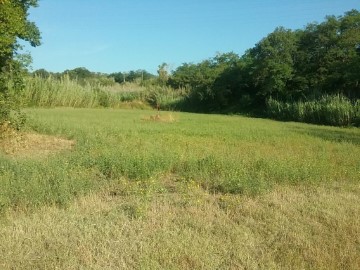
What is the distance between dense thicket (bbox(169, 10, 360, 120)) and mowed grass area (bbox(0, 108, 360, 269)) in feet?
81.7

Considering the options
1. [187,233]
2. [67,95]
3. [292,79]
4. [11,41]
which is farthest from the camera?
[67,95]

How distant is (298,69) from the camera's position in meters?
35.8

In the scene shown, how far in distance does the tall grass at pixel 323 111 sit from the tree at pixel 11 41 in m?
19.6

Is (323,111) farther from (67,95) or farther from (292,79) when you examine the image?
(67,95)

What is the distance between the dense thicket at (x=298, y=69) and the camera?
31.8 m

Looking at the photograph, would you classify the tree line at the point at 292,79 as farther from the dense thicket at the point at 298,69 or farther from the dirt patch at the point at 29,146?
the dirt patch at the point at 29,146

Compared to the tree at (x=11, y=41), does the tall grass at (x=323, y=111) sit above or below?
below

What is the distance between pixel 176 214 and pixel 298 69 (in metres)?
32.7

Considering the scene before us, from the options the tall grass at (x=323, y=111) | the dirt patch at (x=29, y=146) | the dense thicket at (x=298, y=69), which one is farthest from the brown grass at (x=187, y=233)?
the dense thicket at (x=298, y=69)

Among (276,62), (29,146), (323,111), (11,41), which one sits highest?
(276,62)

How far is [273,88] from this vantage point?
118ft

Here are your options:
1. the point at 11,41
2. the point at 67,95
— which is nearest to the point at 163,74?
the point at 67,95

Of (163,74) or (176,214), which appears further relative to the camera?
(163,74)

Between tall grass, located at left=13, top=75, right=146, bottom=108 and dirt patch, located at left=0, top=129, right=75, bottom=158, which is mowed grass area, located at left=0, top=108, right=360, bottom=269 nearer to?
dirt patch, located at left=0, top=129, right=75, bottom=158
